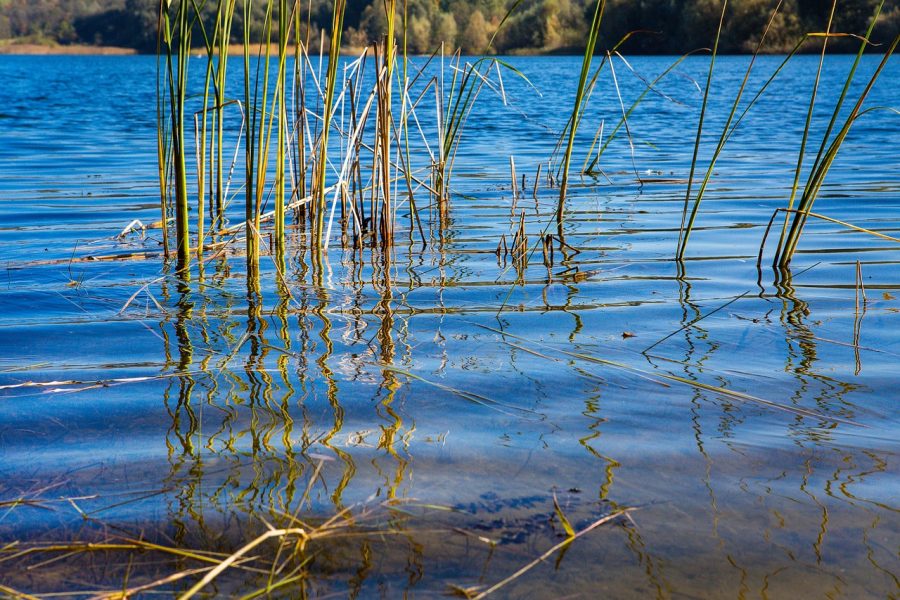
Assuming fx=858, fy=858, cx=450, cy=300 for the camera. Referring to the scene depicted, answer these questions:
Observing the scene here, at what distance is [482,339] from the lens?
2.16m

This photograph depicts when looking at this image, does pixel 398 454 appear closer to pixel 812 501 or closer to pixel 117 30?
pixel 812 501

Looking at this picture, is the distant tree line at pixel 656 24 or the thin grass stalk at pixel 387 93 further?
the distant tree line at pixel 656 24

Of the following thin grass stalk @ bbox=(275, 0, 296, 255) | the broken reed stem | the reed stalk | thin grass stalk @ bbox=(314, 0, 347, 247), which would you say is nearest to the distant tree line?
thin grass stalk @ bbox=(314, 0, 347, 247)

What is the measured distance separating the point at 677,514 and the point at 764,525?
0.40 ft

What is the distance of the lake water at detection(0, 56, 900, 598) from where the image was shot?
117cm

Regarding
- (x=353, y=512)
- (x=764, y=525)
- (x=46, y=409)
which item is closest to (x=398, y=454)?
(x=353, y=512)

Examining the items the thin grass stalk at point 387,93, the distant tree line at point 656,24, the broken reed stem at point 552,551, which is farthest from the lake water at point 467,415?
the distant tree line at point 656,24

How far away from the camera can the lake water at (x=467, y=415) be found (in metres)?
1.17

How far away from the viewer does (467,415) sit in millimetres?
1666

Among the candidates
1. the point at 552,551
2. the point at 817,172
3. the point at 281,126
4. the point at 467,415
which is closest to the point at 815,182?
the point at 817,172

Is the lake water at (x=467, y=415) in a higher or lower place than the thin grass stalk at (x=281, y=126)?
lower

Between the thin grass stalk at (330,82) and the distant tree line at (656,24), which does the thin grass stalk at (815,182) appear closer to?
the thin grass stalk at (330,82)

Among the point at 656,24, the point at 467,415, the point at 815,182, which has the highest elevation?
the point at 656,24

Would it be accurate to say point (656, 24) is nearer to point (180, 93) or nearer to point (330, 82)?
point (330, 82)
